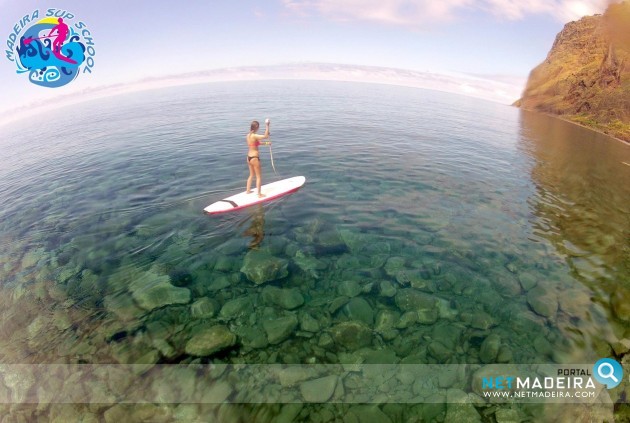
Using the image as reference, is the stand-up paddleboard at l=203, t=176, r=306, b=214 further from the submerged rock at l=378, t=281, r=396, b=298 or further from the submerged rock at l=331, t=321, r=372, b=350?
the submerged rock at l=331, t=321, r=372, b=350

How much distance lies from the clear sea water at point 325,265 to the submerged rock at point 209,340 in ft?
0.56

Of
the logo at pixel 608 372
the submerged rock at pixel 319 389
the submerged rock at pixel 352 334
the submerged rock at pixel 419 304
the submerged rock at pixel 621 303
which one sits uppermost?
the submerged rock at pixel 419 304

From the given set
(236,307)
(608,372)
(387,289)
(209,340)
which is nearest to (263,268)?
(236,307)

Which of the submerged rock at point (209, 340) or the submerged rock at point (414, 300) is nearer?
the submerged rock at point (209, 340)

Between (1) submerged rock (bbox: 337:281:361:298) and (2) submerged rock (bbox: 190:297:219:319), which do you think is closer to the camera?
(2) submerged rock (bbox: 190:297:219:319)

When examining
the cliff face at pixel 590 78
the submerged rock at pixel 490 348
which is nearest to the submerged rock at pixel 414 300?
the submerged rock at pixel 490 348

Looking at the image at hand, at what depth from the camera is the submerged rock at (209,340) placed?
7.88 m

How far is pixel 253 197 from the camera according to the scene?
16.2m

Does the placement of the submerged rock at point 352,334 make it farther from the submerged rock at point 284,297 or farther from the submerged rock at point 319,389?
the submerged rock at point 284,297

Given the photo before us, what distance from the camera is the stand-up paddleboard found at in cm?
1520

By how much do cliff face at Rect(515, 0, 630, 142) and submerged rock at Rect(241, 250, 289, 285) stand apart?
89.9 ft

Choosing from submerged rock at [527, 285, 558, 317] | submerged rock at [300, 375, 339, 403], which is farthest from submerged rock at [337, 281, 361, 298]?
submerged rock at [527, 285, 558, 317]

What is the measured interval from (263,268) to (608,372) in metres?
10.5

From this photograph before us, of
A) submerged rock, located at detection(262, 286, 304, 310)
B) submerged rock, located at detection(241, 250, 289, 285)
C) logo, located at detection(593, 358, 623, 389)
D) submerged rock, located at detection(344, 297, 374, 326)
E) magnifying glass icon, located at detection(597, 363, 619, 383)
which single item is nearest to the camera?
logo, located at detection(593, 358, 623, 389)
